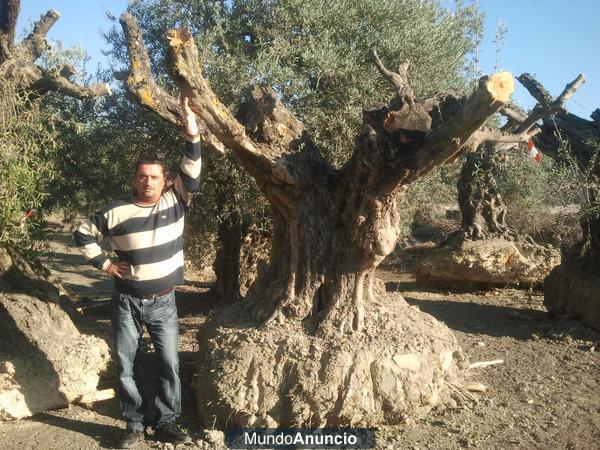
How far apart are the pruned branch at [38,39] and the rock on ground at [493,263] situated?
7104 millimetres

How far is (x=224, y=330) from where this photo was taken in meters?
5.13

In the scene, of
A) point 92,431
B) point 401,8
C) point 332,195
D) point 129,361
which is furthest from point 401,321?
point 401,8

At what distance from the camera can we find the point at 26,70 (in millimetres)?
6152

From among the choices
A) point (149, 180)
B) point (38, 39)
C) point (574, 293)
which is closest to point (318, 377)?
point (149, 180)

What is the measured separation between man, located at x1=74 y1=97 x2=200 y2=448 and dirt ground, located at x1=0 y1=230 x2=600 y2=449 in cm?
31

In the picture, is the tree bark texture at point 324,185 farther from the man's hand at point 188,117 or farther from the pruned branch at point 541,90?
the pruned branch at point 541,90

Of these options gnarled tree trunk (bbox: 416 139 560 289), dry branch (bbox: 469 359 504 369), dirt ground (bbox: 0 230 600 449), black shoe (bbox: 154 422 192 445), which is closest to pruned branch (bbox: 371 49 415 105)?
dirt ground (bbox: 0 230 600 449)

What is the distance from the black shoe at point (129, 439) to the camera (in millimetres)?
4457

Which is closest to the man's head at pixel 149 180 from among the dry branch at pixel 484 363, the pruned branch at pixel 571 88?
the dry branch at pixel 484 363

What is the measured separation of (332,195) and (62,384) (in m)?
2.89

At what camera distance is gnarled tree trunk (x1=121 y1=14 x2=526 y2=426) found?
455cm

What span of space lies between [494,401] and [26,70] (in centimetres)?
573

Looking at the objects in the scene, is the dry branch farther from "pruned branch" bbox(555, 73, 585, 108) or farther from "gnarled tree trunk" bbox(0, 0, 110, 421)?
"gnarled tree trunk" bbox(0, 0, 110, 421)

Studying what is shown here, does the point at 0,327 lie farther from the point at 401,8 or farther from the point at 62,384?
the point at 401,8
